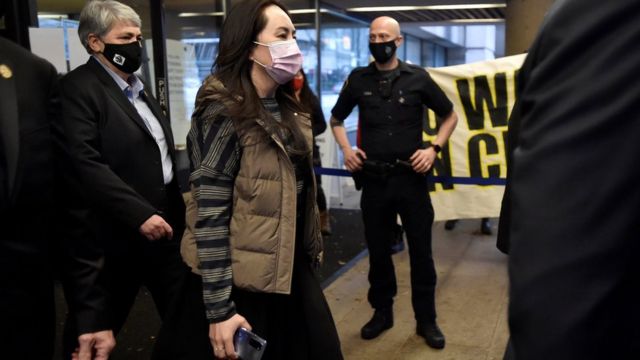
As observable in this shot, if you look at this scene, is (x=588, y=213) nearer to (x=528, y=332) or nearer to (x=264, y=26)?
(x=528, y=332)

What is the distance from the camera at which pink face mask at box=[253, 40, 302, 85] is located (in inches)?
84.4

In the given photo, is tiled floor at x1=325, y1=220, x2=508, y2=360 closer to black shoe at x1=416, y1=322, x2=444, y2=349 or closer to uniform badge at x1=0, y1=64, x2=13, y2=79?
black shoe at x1=416, y1=322, x2=444, y2=349

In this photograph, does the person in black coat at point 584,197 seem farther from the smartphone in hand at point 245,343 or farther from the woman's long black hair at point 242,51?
the woman's long black hair at point 242,51

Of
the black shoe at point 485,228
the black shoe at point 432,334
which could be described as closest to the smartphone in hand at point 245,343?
the black shoe at point 432,334

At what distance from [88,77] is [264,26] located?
1.00 meters

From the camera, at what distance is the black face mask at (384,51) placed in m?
3.94

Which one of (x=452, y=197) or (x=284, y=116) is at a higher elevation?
(x=284, y=116)

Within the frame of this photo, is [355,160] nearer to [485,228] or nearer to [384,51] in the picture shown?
[384,51]

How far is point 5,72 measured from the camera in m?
1.47

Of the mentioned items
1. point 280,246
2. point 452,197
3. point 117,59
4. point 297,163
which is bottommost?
point 452,197

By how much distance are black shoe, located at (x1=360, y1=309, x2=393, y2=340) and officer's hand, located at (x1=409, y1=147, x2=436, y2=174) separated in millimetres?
1022

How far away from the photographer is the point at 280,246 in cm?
198

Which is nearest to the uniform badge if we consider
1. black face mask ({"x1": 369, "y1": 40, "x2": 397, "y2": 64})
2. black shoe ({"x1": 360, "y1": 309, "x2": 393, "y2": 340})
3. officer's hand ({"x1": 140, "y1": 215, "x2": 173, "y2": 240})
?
officer's hand ({"x1": 140, "y1": 215, "x2": 173, "y2": 240})

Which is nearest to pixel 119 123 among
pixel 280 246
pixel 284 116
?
pixel 284 116
